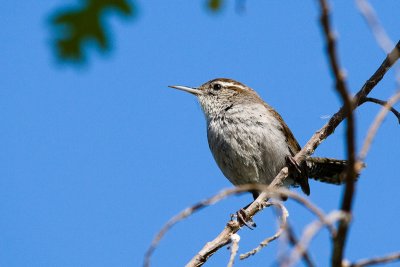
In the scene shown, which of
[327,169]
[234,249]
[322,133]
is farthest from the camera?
[327,169]

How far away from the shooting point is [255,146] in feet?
21.2

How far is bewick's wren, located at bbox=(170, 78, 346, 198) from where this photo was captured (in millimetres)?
6473

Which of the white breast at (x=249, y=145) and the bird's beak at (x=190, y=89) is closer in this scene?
the white breast at (x=249, y=145)

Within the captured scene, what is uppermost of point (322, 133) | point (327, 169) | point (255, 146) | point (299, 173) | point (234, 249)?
point (255, 146)

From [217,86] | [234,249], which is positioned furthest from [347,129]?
[217,86]

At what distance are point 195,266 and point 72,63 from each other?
6.10ft

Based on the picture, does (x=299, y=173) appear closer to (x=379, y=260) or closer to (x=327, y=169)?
(x=327, y=169)

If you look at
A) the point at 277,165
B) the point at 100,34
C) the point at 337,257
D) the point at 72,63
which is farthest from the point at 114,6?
the point at 277,165

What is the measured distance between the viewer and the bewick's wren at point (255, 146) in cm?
647

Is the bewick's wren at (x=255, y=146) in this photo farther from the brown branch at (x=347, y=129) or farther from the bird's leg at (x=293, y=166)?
the brown branch at (x=347, y=129)

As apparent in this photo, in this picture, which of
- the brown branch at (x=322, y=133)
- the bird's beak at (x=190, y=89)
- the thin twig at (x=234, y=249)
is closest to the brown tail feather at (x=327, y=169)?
the bird's beak at (x=190, y=89)

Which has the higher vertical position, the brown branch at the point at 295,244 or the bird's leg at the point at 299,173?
the bird's leg at the point at 299,173

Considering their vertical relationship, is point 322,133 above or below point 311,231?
above

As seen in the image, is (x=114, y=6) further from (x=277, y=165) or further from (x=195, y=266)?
(x=277, y=165)
